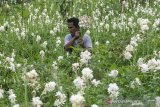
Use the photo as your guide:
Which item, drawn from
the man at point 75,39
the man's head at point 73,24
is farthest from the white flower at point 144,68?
the man's head at point 73,24

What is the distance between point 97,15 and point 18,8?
415 cm

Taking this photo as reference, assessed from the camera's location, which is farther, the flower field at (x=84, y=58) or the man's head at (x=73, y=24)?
the man's head at (x=73, y=24)

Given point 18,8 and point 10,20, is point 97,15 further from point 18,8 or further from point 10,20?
point 18,8

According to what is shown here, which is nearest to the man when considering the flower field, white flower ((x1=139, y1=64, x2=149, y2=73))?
the flower field

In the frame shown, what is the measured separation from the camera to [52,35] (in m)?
10.9

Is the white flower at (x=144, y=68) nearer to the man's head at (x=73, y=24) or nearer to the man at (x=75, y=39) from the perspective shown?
the man at (x=75, y=39)

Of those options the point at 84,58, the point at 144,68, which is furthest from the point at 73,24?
the point at 144,68

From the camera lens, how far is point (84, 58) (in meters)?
5.05

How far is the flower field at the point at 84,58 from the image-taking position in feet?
14.1

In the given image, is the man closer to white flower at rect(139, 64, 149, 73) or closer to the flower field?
the flower field

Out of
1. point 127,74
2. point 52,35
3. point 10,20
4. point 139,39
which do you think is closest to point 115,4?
point 10,20

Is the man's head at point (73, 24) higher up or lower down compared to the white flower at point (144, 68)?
higher up

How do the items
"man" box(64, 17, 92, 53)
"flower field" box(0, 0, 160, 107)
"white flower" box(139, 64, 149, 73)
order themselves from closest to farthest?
"flower field" box(0, 0, 160, 107)
"white flower" box(139, 64, 149, 73)
"man" box(64, 17, 92, 53)

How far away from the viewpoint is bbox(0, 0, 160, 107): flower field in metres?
4.30
